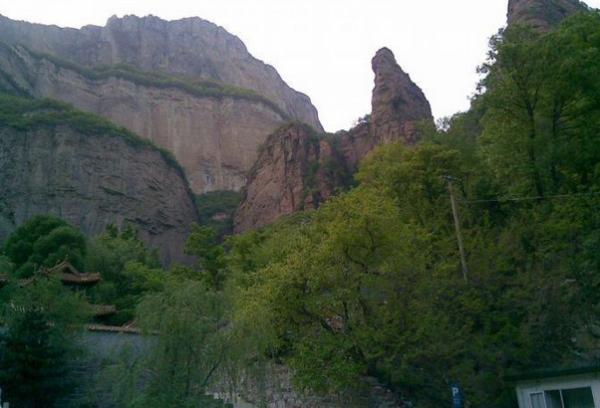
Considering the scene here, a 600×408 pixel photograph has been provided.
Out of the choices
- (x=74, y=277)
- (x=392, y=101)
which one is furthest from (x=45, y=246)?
(x=392, y=101)

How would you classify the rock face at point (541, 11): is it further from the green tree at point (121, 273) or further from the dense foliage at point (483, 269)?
the green tree at point (121, 273)

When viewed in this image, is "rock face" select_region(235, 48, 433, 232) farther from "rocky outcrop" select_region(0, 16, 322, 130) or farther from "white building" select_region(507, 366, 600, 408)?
"rocky outcrop" select_region(0, 16, 322, 130)

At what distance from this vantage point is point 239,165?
10462 centimetres

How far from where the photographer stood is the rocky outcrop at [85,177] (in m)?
64.2

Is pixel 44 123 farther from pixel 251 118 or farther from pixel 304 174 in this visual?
pixel 251 118

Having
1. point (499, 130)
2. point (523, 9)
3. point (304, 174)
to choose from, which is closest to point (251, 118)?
point (304, 174)

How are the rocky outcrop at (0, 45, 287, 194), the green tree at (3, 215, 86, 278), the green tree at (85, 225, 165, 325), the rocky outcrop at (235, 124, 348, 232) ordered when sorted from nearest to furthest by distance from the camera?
the green tree at (85, 225, 165, 325) < the green tree at (3, 215, 86, 278) < the rocky outcrop at (235, 124, 348, 232) < the rocky outcrop at (0, 45, 287, 194)

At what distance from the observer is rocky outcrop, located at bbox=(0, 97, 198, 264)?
6419 cm

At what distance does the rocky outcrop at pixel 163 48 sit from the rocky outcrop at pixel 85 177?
43.7m

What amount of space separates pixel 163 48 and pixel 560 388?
116711 mm

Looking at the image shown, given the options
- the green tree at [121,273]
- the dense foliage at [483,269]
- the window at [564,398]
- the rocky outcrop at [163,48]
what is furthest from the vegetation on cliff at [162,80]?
the window at [564,398]

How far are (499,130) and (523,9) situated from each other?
2734 cm

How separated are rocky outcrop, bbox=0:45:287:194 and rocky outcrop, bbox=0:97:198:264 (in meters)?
25.8

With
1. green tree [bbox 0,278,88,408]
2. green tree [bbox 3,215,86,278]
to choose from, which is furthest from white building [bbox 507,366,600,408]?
green tree [bbox 3,215,86,278]
